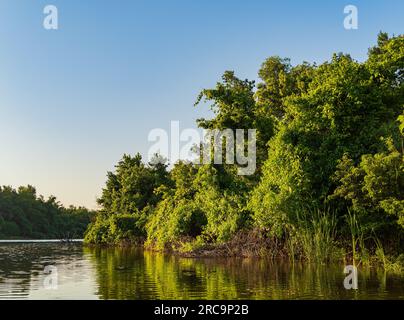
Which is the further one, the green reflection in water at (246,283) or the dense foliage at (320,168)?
the dense foliage at (320,168)

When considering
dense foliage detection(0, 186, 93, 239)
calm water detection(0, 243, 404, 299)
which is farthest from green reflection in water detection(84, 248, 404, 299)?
dense foliage detection(0, 186, 93, 239)

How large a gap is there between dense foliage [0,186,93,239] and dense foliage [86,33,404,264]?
72863mm

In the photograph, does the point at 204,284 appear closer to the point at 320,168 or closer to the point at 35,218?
the point at 320,168

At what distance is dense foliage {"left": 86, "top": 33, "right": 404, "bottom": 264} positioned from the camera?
20.8 m

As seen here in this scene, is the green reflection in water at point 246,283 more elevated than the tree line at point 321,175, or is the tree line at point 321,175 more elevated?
the tree line at point 321,175

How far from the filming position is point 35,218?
108m

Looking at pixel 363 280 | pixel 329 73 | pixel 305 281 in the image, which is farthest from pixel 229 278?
pixel 329 73

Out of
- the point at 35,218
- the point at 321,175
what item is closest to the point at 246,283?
the point at 321,175

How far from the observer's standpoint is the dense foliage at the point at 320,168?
68.2ft

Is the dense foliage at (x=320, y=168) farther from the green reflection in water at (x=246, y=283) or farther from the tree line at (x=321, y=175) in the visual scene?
the green reflection in water at (x=246, y=283)

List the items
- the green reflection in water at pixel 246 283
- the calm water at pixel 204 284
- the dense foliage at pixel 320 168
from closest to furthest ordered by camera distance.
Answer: the green reflection in water at pixel 246 283 → the calm water at pixel 204 284 → the dense foliage at pixel 320 168

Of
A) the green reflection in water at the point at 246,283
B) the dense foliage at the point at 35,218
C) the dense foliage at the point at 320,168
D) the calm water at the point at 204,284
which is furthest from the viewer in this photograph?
the dense foliage at the point at 35,218

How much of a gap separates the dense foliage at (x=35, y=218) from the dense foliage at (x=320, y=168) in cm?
7286

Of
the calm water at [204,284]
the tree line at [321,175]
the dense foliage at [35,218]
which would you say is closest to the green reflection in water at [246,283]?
the calm water at [204,284]
